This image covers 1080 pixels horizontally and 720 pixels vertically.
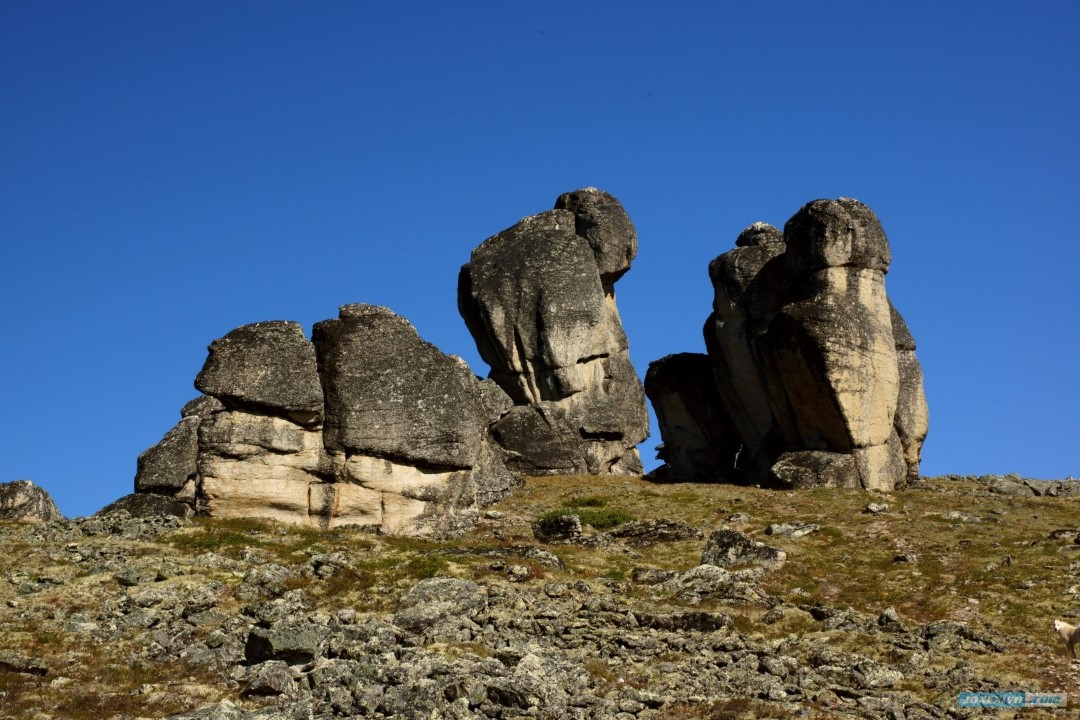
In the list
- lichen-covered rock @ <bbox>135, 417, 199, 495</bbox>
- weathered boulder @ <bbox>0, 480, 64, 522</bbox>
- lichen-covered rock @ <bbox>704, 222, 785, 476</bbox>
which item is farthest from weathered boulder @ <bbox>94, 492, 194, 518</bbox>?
lichen-covered rock @ <bbox>704, 222, 785, 476</bbox>

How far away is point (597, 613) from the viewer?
35531 mm

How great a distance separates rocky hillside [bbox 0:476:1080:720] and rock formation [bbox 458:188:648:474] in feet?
78.0

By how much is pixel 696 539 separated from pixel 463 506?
25.5ft

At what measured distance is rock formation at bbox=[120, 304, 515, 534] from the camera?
47.0m

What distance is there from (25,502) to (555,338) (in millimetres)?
29071

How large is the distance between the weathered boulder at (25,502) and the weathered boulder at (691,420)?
106 feet

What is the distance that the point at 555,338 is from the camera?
7331 centimetres

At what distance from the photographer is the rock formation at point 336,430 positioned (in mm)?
46969

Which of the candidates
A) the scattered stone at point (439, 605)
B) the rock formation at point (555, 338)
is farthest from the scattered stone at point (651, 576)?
the rock formation at point (555, 338)

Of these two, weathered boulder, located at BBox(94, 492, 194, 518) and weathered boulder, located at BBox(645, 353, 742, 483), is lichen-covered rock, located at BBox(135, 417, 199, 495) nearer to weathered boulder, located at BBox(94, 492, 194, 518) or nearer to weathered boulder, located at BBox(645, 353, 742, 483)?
weathered boulder, located at BBox(94, 492, 194, 518)

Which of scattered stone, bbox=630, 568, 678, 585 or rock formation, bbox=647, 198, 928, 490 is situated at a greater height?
rock formation, bbox=647, 198, 928, 490

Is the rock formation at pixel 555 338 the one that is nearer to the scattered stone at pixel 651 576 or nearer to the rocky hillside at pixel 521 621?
the rocky hillside at pixel 521 621

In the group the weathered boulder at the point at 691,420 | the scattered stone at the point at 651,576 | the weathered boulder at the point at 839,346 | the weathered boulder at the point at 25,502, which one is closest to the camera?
the scattered stone at the point at 651,576

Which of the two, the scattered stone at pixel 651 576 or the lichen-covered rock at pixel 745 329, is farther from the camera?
the lichen-covered rock at pixel 745 329
